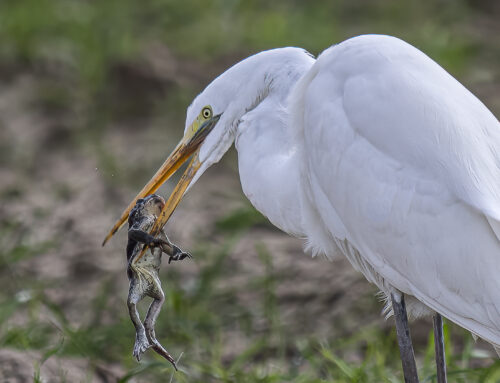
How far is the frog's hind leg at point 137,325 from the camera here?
9.16 feet

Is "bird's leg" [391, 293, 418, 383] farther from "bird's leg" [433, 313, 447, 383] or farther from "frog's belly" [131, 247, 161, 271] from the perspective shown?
"frog's belly" [131, 247, 161, 271]

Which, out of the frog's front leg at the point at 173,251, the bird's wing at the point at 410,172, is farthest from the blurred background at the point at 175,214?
the bird's wing at the point at 410,172

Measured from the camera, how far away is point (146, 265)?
9.67ft

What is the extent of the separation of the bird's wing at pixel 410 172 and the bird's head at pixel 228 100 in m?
0.25

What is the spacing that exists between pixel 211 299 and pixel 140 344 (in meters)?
1.49

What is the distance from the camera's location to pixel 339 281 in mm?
4359

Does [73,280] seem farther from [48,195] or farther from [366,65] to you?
[366,65]

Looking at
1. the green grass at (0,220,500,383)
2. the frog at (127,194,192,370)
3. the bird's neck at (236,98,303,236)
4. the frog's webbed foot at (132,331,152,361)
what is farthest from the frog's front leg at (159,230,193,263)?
the green grass at (0,220,500,383)

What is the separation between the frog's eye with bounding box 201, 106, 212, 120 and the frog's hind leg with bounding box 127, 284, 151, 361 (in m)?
0.68

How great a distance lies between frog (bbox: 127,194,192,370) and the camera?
9.30 ft

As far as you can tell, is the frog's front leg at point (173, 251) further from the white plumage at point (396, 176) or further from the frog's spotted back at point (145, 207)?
the white plumage at point (396, 176)

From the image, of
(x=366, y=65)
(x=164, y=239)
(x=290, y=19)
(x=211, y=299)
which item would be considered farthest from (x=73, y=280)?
(x=290, y=19)

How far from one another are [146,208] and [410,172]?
0.85 metres

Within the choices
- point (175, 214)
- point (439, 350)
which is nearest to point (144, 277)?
point (439, 350)
